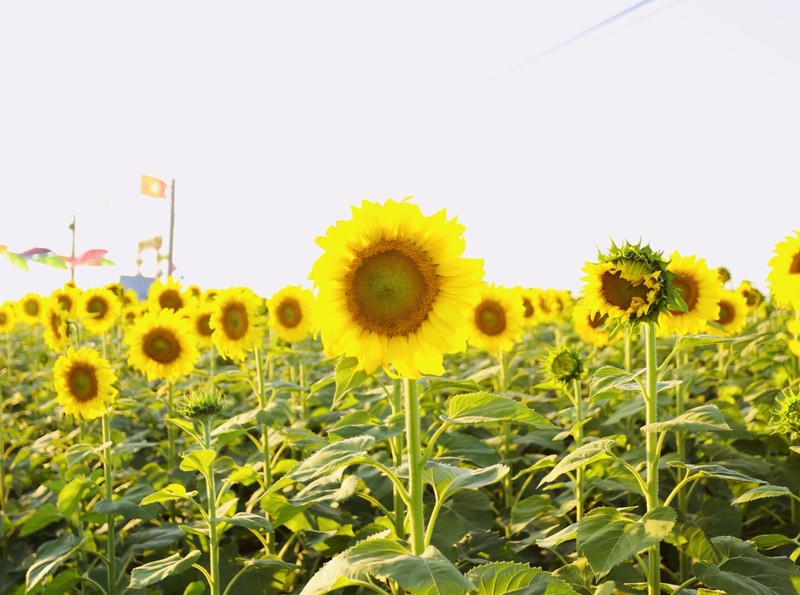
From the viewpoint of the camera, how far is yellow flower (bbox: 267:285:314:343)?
548cm

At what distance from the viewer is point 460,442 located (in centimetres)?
307

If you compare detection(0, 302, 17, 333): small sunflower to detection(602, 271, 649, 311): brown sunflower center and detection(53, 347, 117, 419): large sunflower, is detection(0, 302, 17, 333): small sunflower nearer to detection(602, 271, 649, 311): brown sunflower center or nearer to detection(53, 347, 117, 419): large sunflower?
detection(53, 347, 117, 419): large sunflower

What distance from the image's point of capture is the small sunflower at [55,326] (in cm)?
597

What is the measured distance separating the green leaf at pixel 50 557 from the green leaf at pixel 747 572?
112 inches

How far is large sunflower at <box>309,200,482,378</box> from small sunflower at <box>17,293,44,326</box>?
322 inches

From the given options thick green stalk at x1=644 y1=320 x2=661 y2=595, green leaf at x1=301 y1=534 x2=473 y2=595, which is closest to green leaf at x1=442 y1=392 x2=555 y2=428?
green leaf at x1=301 y1=534 x2=473 y2=595

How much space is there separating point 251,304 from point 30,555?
2140 millimetres

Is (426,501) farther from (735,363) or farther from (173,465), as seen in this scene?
(735,363)

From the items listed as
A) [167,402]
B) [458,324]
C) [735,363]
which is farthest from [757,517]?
[167,402]

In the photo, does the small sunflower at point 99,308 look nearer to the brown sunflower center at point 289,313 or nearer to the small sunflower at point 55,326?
the small sunflower at point 55,326

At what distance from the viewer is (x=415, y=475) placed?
5.99ft

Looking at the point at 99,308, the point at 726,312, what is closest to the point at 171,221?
the point at 99,308

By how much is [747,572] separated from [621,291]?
3.19 ft

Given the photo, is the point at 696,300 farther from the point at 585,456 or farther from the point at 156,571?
the point at 156,571
